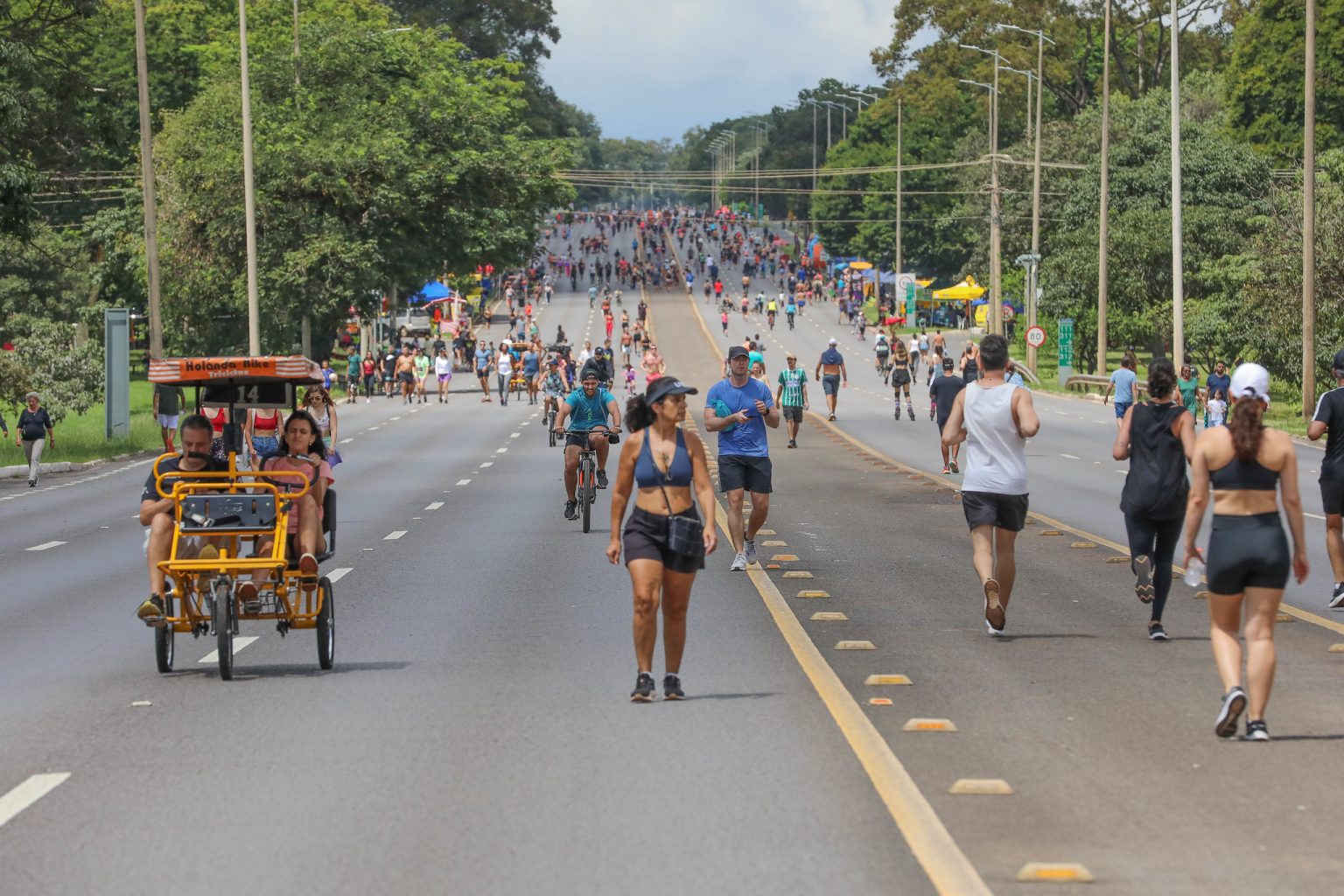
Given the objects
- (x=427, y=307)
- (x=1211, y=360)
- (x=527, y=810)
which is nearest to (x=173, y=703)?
(x=527, y=810)

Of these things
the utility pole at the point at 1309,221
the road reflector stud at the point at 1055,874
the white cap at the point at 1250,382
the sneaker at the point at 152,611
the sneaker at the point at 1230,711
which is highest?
the utility pole at the point at 1309,221

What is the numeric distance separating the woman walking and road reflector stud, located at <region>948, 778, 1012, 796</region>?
2239 millimetres

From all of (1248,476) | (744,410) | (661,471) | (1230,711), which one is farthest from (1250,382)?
(744,410)

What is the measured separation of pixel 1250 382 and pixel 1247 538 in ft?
2.36

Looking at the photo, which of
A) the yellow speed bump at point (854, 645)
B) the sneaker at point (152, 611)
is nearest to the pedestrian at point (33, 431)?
the sneaker at point (152, 611)

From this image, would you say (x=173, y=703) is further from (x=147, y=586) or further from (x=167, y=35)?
(x=167, y=35)

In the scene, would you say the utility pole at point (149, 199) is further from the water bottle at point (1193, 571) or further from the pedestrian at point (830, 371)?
the water bottle at point (1193, 571)

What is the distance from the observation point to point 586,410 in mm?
22406

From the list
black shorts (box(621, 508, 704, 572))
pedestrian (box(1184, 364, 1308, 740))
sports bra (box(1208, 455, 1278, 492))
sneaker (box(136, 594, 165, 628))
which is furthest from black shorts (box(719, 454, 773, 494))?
sports bra (box(1208, 455, 1278, 492))

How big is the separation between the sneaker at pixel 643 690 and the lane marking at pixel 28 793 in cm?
281

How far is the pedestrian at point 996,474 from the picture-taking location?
483 inches

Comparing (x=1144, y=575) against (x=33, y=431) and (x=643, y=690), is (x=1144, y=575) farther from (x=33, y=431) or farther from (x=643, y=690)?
(x=33, y=431)

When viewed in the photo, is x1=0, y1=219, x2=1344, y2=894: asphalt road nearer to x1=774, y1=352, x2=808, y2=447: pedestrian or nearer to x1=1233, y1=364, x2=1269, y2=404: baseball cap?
x1=1233, y1=364, x2=1269, y2=404: baseball cap

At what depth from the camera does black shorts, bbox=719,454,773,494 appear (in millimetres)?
16500
